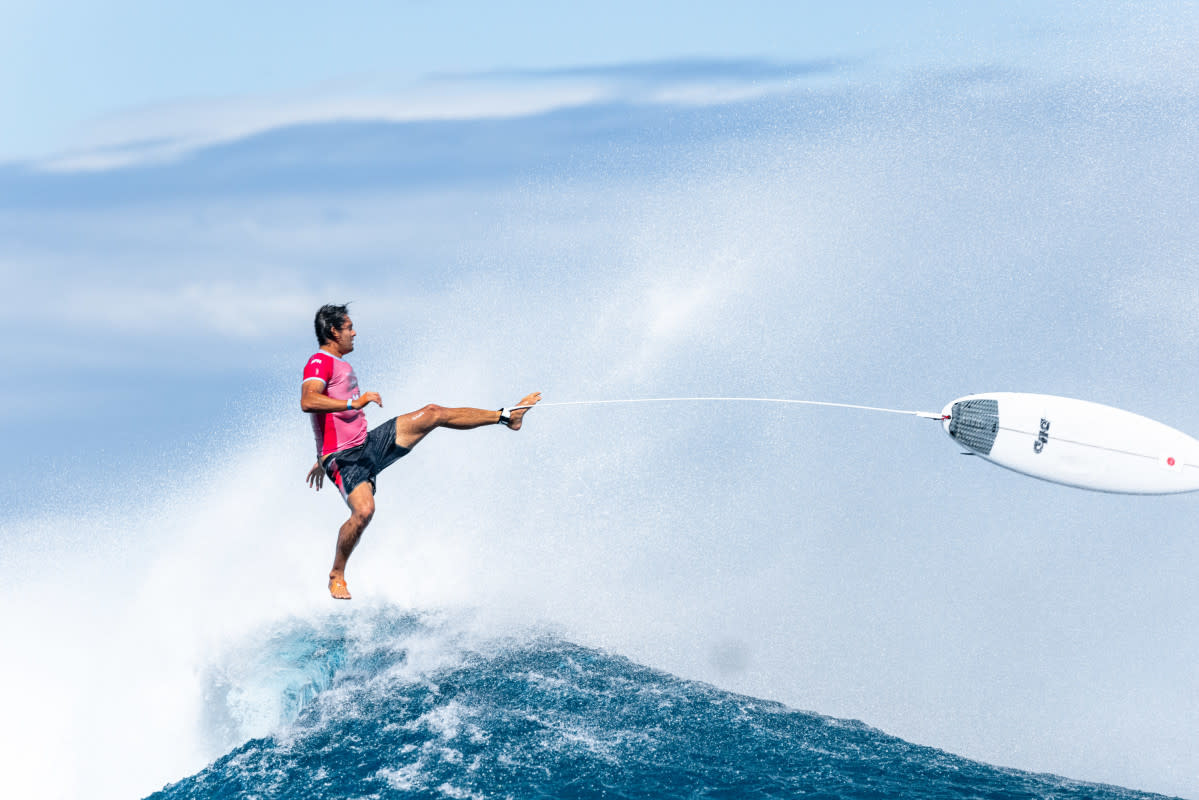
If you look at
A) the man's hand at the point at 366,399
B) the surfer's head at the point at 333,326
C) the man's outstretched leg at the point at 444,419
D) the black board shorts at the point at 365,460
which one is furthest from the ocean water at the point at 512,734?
the surfer's head at the point at 333,326

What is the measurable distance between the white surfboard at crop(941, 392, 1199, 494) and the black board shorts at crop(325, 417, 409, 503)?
24.1 ft

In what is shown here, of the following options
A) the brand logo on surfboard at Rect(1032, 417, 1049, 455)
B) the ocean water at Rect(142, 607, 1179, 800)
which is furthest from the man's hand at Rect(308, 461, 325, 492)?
the brand logo on surfboard at Rect(1032, 417, 1049, 455)

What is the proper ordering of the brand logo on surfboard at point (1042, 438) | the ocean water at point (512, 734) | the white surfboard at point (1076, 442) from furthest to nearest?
the ocean water at point (512, 734) → the brand logo on surfboard at point (1042, 438) → the white surfboard at point (1076, 442)

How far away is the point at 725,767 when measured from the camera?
15.2m

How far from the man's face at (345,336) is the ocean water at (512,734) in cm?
726

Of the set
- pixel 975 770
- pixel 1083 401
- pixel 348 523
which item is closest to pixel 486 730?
pixel 348 523

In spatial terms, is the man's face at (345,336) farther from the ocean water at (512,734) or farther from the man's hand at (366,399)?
the ocean water at (512,734)

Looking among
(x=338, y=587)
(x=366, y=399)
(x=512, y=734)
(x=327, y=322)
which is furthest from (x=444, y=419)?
(x=512, y=734)

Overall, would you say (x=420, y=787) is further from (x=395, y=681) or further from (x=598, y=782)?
(x=395, y=681)

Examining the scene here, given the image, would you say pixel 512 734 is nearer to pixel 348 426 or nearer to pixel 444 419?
pixel 444 419

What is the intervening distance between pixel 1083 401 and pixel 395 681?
13277 mm

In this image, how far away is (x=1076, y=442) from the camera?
38.7 feet

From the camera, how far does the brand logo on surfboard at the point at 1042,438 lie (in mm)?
11891

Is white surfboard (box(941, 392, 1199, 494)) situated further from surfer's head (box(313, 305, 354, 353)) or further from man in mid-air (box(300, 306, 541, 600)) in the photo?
surfer's head (box(313, 305, 354, 353))
